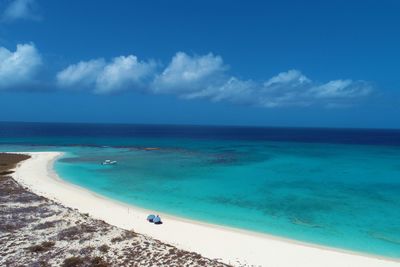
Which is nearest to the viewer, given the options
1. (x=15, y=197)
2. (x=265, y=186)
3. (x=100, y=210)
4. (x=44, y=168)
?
(x=100, y=210)

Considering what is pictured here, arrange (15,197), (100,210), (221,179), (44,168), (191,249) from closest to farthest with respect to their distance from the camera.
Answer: (191,249)
(100,210)
(15,197)
(221,179)
(44,168)

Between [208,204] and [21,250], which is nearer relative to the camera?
[21,250]

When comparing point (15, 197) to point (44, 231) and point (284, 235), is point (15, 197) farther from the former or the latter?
point (284, 235)

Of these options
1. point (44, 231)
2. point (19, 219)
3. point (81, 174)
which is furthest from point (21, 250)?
point (81, 174)

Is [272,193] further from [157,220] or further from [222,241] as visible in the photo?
[157,220]

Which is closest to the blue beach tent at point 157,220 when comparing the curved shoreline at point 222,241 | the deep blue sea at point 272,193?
the curved shoreline at point 222,241

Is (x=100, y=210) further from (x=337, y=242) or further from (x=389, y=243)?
(x=389, y=243)

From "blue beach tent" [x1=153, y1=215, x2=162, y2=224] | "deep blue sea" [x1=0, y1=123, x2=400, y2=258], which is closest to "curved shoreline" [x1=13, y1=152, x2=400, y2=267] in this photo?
"blue beach tent" [x1=153, y1=215, x2=162, y2=224]

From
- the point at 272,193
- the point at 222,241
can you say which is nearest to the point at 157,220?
the point at 222,241

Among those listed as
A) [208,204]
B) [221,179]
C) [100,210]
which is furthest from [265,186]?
[100,210]
